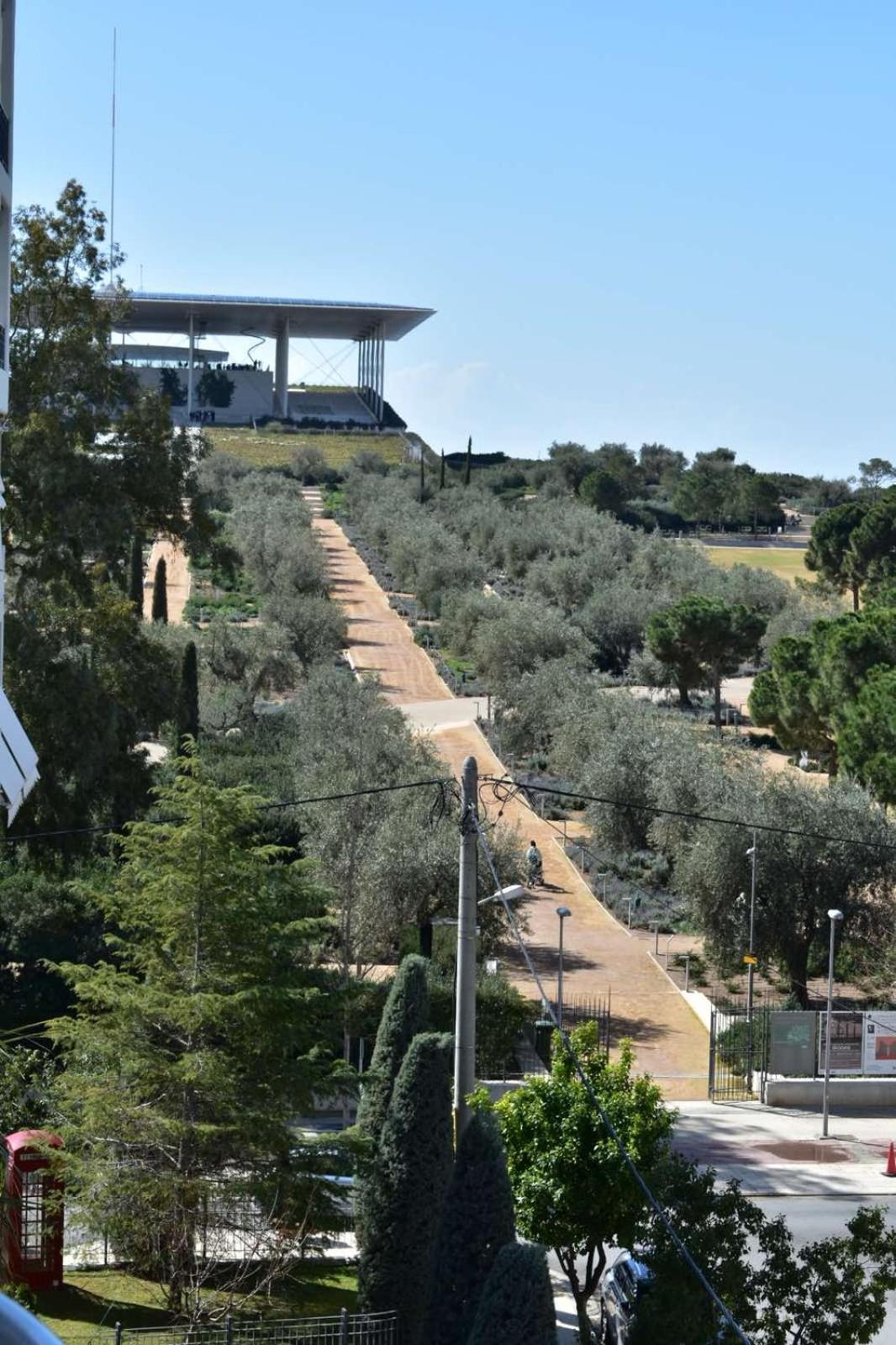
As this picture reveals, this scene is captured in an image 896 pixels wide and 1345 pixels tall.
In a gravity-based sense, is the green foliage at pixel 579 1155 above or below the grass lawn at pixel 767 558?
below

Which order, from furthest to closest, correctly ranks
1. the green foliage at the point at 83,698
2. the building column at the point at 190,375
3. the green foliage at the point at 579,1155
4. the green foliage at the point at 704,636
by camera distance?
1. the building column at the point at 190,375
2. the green foliage at the point at 704,636
3. the green foliage at the point at 83,698
4. the green foliage at the point at 579,1155

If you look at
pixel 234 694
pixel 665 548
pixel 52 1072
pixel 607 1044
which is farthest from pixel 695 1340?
pixel 665 548

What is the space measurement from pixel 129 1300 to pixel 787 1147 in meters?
10.9

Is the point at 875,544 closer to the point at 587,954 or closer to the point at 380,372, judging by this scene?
the point at 587,954

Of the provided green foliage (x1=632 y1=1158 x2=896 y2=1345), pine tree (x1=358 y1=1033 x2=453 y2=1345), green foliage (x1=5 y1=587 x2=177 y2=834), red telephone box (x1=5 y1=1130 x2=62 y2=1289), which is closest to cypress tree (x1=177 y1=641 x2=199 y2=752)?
green foliage (x1=5 y1=587 x2=177 y2=834)

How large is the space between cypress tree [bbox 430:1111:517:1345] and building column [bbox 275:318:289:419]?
408 ft

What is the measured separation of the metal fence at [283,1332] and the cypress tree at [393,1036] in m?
1.62

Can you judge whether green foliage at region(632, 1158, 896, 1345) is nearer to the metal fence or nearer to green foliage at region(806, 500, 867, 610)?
the metal fence

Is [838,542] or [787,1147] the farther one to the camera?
[838,542]

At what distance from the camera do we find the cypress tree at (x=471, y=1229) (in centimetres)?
1366

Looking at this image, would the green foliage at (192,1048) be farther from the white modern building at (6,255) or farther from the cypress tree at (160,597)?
the cypress tree at (160,597)

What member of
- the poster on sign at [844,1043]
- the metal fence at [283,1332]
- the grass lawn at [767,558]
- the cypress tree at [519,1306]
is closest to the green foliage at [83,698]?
the poster on sign at [844,1043]

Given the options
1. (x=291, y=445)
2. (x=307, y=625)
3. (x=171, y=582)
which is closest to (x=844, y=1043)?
(x=307, y=625)

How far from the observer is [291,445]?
123 meters
